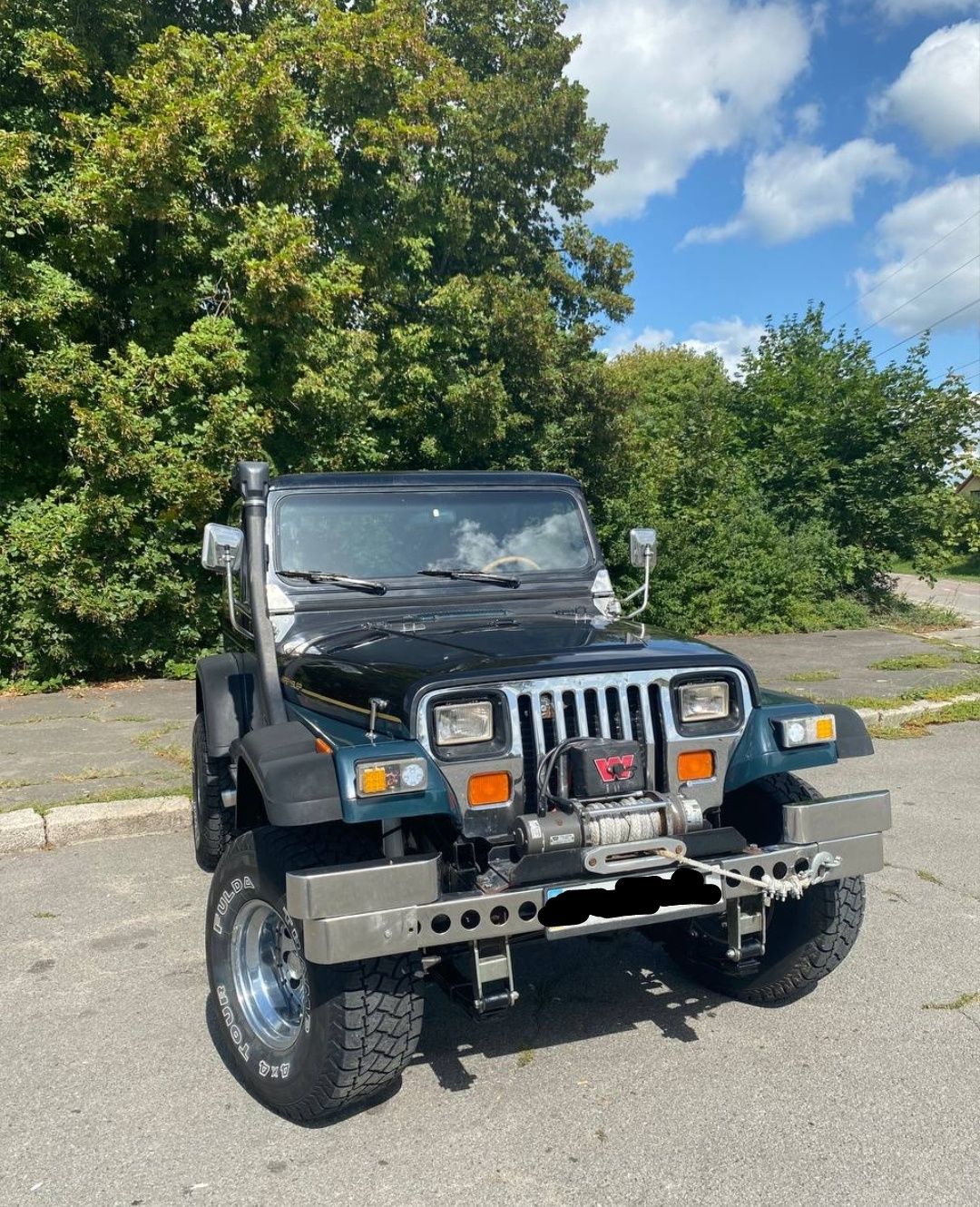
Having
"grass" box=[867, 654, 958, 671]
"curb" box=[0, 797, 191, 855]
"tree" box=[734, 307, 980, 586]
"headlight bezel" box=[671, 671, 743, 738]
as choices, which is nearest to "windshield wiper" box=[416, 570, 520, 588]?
"headlight bezel" box=[671, 671, 743, 738]

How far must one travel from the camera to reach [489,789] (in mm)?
3008

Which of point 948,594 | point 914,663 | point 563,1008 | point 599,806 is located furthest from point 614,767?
point 948,594

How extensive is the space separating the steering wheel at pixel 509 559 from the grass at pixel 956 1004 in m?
2.35

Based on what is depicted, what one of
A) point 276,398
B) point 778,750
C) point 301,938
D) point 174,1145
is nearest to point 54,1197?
point 174,1145

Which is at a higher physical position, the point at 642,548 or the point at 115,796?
the point at 642,548

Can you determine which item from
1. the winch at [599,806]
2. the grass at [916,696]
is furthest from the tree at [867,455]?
the winch at [599,806]

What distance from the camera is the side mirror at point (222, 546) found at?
426 cm

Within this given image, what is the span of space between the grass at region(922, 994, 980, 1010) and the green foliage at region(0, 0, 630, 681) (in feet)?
27.7

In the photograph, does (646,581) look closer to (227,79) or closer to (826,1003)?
(826,1003)

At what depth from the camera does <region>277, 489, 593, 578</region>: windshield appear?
14.6 feet

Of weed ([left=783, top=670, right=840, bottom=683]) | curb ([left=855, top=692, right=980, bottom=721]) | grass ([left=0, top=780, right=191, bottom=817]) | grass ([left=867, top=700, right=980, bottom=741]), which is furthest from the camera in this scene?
weed ([left=783, top=670, right=840, bottom=683])

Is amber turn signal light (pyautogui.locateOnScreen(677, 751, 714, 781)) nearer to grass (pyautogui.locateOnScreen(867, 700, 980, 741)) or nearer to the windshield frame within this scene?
the windshield frame

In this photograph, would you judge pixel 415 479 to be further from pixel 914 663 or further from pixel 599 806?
pixel 914 663

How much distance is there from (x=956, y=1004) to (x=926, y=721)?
5.87 metres
